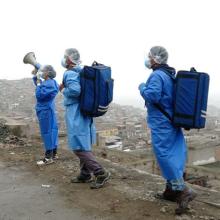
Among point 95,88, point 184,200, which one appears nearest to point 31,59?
point 95,88

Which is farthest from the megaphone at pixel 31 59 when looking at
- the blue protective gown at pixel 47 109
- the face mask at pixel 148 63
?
the face mask at pixel 148 63

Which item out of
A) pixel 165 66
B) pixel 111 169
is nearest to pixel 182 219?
pixel 165 66

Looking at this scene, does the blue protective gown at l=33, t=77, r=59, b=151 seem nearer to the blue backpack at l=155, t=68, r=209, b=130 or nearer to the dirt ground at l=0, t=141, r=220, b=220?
the dirt ground at l=0, t=141, r=220, b=220

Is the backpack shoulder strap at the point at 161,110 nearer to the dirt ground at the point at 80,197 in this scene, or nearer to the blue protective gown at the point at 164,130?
the blue protective gown at the point at 164,130

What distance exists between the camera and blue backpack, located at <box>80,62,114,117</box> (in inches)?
224

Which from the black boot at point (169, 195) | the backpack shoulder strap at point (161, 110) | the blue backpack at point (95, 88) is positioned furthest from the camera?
the blue backpack at point (95, 88)

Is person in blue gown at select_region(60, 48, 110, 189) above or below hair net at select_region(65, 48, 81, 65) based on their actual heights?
below

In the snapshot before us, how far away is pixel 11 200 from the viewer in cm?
588

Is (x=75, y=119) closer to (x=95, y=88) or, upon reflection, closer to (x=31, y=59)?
(x=95, y=88)

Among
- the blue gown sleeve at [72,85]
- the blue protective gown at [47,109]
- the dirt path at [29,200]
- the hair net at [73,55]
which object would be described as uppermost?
the hair net at [73,55]

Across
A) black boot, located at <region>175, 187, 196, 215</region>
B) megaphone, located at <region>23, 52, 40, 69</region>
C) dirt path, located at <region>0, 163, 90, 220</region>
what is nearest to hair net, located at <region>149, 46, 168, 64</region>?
black boot, located at <region>175, 187, 196, 215</region>

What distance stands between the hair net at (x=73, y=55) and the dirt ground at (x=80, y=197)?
170cm

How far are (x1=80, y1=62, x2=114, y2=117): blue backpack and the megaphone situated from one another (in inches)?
87.7

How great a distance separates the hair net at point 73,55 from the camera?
636 centimetres
